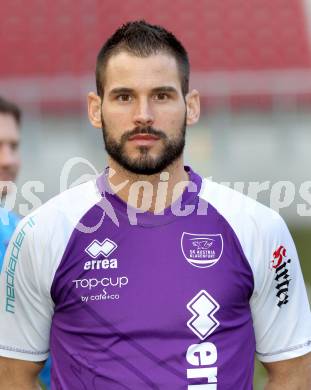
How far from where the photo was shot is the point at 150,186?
269cm

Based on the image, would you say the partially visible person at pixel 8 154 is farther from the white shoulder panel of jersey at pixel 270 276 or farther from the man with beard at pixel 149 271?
the white shoulder panel of jersey at pixel 270 276

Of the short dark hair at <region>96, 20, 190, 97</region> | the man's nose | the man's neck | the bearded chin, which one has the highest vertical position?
the short dark hair at <region>96, 20, 190, 97</region>

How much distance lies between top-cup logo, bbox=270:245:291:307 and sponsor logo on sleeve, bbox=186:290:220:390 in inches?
8.6

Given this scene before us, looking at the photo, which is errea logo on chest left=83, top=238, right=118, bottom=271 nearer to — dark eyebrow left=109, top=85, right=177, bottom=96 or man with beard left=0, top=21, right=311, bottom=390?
man with beard left=0, top=21, right=311, bottom=390

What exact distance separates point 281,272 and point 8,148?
1.96 meters

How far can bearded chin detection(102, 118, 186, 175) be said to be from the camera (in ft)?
8.35

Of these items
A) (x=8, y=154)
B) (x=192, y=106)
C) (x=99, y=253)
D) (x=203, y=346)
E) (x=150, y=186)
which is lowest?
(x=203, y=346)

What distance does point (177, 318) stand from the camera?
101 inches

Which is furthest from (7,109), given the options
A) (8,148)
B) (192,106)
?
(192,106)

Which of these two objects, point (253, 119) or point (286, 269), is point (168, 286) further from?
point (253, 119)

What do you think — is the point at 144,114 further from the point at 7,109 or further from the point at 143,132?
the point at 7,109

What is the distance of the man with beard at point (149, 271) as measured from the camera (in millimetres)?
2541

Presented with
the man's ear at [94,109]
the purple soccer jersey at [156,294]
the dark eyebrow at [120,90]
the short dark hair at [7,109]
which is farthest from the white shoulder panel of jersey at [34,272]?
the short dark hair at [7,109]

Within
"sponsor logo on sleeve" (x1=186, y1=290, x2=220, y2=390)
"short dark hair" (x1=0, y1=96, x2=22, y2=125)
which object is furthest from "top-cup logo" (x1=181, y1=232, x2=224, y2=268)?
"short dark hair" (x1=0, y1=96, x2=22, y2=125)
